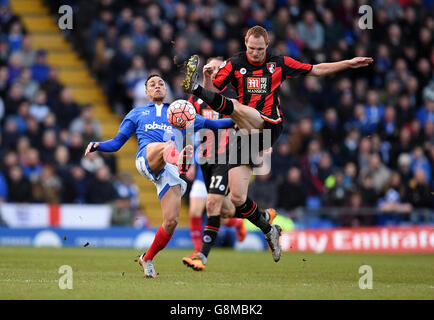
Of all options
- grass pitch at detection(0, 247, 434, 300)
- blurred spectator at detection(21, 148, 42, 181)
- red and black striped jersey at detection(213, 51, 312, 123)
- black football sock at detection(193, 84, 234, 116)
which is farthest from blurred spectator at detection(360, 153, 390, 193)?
black football sock at detection(193, 84, 234, 116)

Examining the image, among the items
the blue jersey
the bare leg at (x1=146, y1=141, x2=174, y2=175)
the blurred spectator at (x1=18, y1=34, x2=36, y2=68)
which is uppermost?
the blurred spectator at (x1=18, y1=34, x2=36, y2=68)

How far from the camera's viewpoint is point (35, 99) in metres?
18.6

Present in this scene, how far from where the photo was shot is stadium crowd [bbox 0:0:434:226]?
58.4 feet

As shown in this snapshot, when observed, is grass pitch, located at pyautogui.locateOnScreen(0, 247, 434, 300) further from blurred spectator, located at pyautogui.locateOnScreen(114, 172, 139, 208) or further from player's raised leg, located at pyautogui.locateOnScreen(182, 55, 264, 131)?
blurred spectator, located at pyautogui.locateOnScreen(114, 172, 139, 208)

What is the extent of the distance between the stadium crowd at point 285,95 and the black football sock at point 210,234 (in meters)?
6.03

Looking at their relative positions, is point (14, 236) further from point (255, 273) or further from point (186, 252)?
point (255, 273)

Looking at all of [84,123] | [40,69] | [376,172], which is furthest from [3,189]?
[376,172]

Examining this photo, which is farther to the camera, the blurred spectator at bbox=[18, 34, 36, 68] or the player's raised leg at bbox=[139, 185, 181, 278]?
the blurred spectator at bbox=[18, 34, 36, 68]

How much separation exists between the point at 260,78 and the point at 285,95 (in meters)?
9.68

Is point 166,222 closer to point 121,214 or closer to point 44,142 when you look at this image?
point 121,214

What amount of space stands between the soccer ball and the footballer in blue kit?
1.05ft

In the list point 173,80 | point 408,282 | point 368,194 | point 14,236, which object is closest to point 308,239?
point 368,194

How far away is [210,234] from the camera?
11.3 m

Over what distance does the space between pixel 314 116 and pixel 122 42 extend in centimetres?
490
